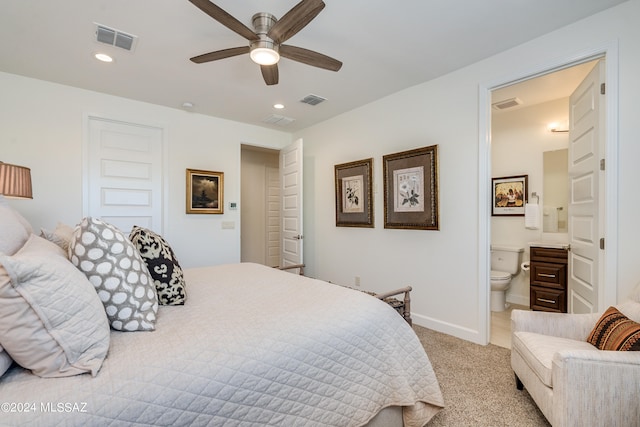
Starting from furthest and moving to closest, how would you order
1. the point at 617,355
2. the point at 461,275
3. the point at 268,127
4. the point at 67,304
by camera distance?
the point at 268,127 → the point at 461,275 → the point at 617,355 → the point at 67,304

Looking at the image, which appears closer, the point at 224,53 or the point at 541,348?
the point at 541,348

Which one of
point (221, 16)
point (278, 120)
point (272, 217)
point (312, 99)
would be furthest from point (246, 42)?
point (272, 217)

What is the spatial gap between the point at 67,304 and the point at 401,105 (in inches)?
127

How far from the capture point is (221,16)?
1.65 metres

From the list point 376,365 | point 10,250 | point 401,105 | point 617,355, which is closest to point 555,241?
point 401,105

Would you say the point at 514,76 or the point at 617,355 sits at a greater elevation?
the point at 514,76

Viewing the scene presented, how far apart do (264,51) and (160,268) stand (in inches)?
58.8

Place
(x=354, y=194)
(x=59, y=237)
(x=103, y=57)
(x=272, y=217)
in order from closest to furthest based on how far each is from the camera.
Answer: (x=59, y=237), (x=103, y=57), (x=354, y=194), (x=272, y=217)

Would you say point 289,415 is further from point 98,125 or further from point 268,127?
point 268,127

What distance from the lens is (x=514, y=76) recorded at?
240 cm

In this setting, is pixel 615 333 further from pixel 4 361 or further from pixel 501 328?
pixel 4 361

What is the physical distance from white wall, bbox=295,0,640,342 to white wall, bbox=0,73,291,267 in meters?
1.31

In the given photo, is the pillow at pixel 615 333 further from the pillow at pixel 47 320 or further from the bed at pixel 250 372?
the pillow at pixel 47 320

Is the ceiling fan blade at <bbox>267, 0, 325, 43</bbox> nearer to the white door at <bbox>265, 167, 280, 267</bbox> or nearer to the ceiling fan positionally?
the ceiling fan
